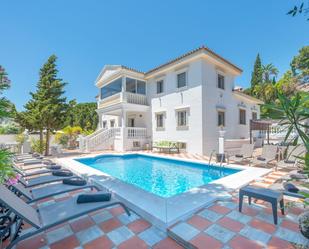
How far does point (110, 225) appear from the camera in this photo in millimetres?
3486

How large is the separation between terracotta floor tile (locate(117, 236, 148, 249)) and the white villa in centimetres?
1110

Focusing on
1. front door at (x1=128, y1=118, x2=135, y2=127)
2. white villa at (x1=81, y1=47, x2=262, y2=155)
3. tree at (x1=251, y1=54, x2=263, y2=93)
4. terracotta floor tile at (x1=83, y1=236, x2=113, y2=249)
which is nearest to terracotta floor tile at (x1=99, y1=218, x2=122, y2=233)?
terracotta floor tile at (x1=83, y1=236, x2=113, y2=249)

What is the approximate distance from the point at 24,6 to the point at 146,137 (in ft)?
42.7

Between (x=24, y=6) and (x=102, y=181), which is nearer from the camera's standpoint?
(x=102, y=181)

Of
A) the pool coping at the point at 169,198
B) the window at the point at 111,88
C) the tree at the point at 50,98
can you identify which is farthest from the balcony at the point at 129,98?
the pool coping at the point at 169,198

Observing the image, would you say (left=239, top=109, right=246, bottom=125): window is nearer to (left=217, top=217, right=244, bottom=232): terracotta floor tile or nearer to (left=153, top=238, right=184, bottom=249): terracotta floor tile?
(left=217, top=217, right=244, bottom=232): terracotta floor tile

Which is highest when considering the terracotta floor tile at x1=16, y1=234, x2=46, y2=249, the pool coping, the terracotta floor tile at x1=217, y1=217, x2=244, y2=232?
the pool coping

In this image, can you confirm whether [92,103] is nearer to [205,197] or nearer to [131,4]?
[131,4]

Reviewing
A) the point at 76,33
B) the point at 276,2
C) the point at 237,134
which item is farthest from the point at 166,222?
the point at 237,134

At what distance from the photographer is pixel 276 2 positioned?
258 inches

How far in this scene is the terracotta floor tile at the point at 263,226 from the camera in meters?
3.20

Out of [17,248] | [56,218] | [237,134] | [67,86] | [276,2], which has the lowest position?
[17,248]

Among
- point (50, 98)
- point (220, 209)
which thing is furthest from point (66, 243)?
point (50, 98)

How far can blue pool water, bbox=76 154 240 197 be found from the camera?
7447 millimetres
